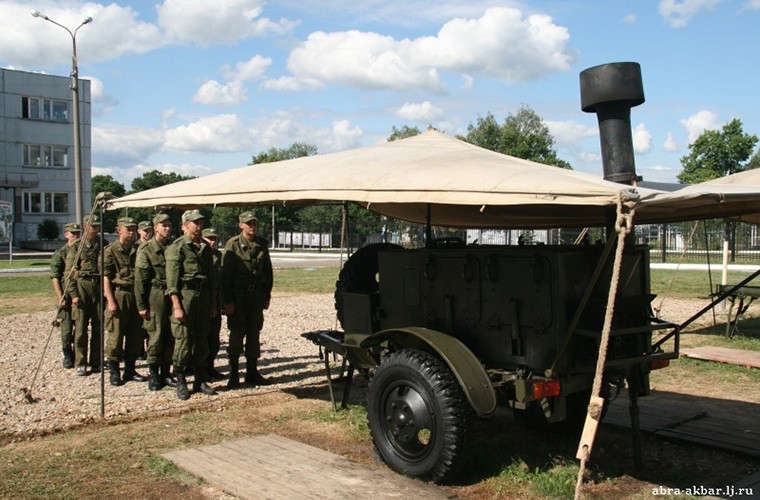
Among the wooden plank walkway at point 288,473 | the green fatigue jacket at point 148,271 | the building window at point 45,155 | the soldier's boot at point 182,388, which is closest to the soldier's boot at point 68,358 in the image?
the green fatigue jacket at point 148,271

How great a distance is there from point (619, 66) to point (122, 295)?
6.35 m

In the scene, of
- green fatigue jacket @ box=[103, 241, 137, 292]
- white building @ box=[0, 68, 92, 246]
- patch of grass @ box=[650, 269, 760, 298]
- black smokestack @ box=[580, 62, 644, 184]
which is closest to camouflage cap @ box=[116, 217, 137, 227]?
green fatigue jacket @ box=[103, 241, 137, 292]

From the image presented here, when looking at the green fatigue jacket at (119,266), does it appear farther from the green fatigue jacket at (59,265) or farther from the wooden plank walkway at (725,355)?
the wooden plank walkway at (725,355)

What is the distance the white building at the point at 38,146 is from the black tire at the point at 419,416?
44559mm

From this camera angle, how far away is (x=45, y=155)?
156 ft

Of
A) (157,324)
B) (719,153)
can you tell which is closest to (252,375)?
(157,324)

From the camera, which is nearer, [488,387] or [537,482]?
[488,387]

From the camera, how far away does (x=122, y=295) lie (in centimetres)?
886

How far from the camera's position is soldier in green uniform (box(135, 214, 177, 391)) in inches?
321

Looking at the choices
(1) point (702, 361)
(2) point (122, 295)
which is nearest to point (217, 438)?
(2) point (122, 295)

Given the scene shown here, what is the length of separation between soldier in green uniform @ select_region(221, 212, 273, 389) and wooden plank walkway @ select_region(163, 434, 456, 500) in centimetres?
232

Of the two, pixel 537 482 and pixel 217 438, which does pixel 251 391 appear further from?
pixel 537 482

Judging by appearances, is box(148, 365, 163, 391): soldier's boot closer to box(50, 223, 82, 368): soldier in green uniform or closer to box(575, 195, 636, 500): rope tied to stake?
box(50, 223, 82, 368): soldier in green uniform

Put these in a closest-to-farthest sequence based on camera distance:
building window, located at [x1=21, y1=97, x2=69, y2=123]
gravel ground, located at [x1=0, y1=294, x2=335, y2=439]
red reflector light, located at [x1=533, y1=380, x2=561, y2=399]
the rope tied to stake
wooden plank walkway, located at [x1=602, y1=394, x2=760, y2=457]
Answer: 1. the rope tied to stake
2. red reflector light, located at [x1=533, y1=380, x2=561, y2=399]
3. wooden plank walkway, located at [x1=602, y1=394, x2=760, y2=457]
4. gravel ground, located at [x1=0, y1=294, x2=335, y2=439]
5. building window, located at [x1=21, y1=97, x2=69, y2=123]
